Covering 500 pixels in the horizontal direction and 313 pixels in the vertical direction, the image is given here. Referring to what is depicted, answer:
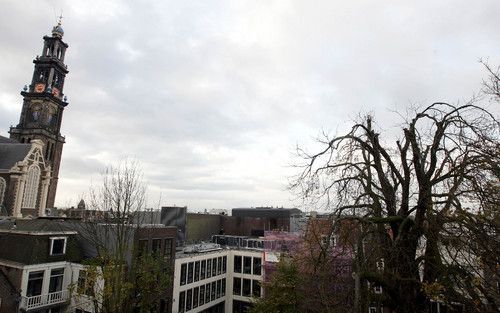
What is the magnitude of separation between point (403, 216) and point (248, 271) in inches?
1558

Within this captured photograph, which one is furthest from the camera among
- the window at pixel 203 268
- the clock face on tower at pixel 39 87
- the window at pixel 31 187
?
the clock face on tower at pixel 39 87

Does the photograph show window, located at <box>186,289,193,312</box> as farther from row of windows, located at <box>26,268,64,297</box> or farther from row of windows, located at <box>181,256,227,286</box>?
row of windows, located at <box>26,268,64,297</box>

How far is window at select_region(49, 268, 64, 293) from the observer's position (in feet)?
89.6

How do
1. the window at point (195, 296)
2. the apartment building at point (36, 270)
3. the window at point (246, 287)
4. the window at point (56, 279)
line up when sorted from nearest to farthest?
the apartment building at point (36, 270)
the window at point (56, 279)
the window at point (195, 296)
the window at point (246, 287)

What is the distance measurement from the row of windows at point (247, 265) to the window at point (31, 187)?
3611 centimetres

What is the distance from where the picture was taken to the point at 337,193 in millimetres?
11195

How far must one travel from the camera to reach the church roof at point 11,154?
5434 centimetres

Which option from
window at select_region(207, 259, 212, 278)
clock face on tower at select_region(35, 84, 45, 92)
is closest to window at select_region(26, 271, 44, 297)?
window at select_region(207, 259, 212, 278)

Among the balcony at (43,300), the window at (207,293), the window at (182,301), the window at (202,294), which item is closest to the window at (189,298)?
the window at (182,301)

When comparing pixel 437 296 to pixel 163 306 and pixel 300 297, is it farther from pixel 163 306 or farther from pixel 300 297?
pixel 163 306

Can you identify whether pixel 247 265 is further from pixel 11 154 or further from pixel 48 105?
pixel 48 105

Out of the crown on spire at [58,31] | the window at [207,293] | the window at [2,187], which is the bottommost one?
the window at [207,293]

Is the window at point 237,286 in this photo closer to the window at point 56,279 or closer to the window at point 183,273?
the window at point 183,273

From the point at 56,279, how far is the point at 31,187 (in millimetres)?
35864
